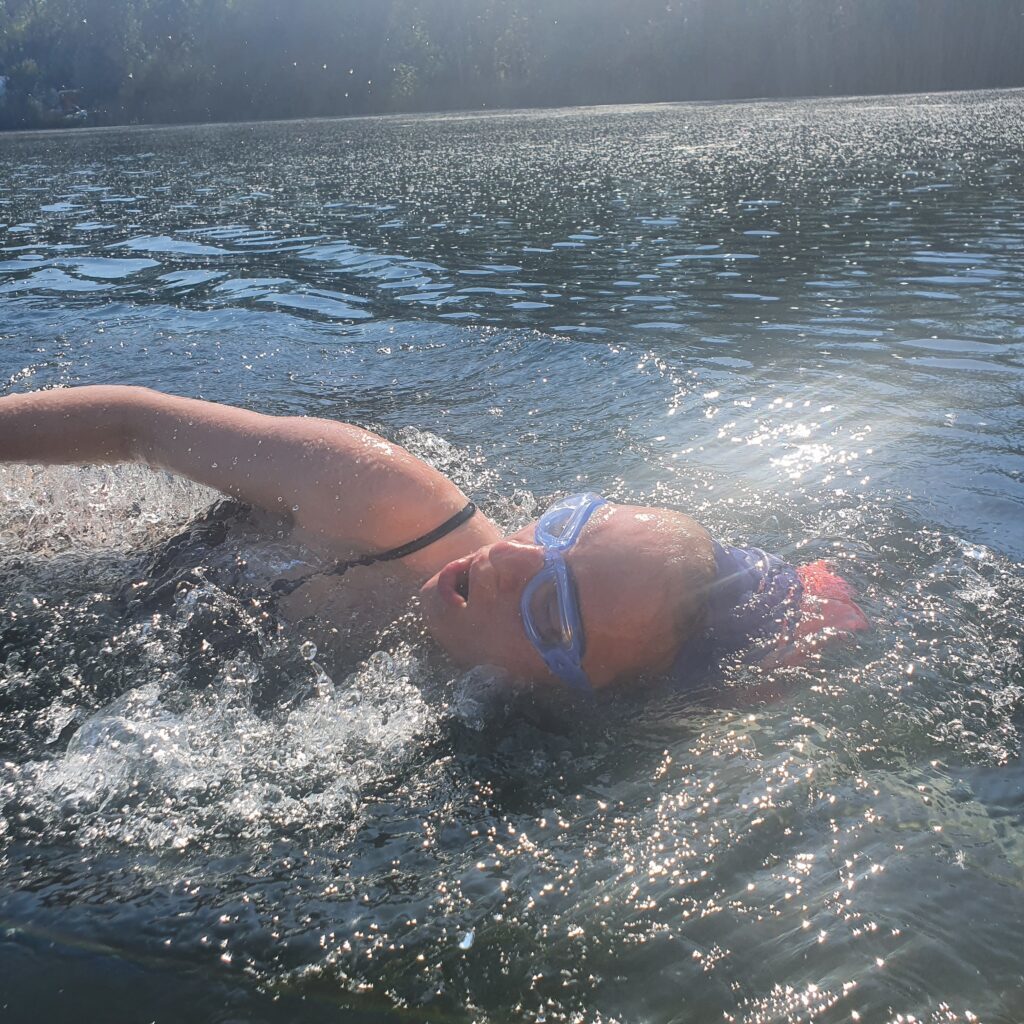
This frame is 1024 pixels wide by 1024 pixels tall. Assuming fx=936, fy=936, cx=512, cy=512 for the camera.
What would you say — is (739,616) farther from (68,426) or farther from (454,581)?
(68,426)

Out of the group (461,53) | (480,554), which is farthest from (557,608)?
(461,53)

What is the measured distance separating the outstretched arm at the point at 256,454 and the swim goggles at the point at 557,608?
66 cm

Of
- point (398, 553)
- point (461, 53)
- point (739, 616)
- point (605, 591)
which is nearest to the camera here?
point (605, 591)

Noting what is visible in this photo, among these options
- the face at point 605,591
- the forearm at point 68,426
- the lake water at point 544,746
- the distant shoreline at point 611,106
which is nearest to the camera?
the lake water at point 544,746

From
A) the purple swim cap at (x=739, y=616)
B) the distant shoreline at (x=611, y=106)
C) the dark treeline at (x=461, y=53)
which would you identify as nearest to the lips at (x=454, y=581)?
the purple swim cap at (x=739, y=616)

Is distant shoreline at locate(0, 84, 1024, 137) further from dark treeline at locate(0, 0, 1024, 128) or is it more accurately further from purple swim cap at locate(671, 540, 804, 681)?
purple swim cap at locate(671, 540, 804, 681)

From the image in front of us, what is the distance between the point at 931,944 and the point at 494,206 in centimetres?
1718

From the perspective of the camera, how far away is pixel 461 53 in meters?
91.4

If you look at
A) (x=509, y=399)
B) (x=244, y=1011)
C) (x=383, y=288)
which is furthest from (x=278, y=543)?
(x=383, y=288)

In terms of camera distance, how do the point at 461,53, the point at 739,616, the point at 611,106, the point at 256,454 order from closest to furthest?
the point at 739,616 < the point at 256,454 < the point at 611,106 < the point at 461,53

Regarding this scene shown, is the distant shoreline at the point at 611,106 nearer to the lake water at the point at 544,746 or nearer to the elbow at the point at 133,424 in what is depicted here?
the lake water at the point at 544,746

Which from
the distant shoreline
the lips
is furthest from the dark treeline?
the lips

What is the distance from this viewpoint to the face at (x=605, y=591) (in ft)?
9.60

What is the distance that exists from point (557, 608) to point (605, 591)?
166 mm
